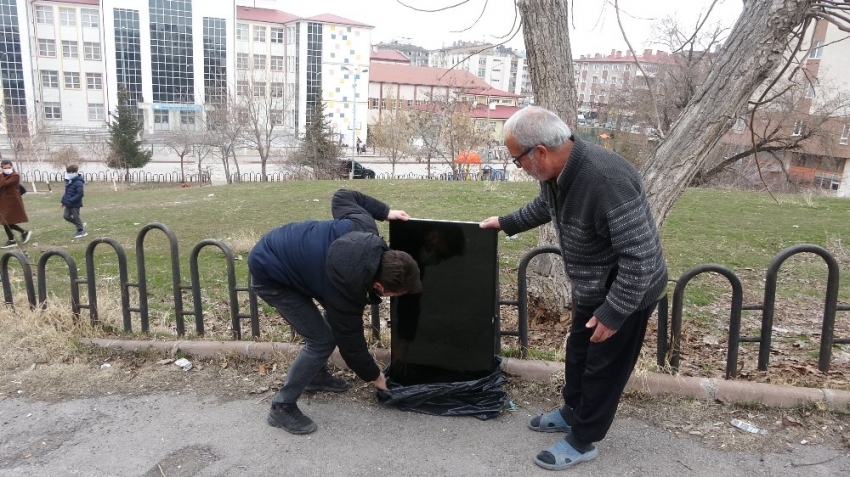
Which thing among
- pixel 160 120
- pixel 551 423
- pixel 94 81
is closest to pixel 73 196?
pixel 551 423

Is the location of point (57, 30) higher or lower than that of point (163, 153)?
higher

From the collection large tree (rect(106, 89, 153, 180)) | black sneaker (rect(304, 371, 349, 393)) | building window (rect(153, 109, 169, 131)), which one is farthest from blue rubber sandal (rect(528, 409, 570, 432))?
building window (rect(153, 109, 169, 131))

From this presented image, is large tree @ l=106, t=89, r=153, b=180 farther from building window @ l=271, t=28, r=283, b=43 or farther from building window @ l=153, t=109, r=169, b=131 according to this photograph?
building window @ l=271, t=28, r=283, b=43

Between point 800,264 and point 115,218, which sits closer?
point 800,264

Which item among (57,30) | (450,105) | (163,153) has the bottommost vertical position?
(163,153)

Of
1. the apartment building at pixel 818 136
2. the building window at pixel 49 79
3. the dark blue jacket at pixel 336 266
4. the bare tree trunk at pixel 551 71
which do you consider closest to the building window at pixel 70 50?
the building window at pixel 49 79

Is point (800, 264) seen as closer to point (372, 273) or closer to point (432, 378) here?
point (432, 378)

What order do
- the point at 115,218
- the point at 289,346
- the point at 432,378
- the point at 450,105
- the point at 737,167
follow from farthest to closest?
the point at 450,105
the point at 737,167
the point at 115,218
the point at 289,346
the point at 432,378

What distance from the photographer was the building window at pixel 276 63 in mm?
68625

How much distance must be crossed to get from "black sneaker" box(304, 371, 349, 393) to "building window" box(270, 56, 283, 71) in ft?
226

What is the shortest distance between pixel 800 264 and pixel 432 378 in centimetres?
704

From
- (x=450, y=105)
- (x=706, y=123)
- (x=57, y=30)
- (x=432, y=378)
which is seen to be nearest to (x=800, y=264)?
(x=706, y=123)

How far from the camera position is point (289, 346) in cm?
444

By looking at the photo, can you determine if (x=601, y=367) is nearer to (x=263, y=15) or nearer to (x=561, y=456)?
(x=561, y=456)
